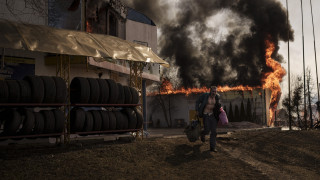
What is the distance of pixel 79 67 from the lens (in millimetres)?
16953

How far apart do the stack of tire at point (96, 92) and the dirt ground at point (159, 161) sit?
1514 mm

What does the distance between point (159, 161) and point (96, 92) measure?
11.0 ft

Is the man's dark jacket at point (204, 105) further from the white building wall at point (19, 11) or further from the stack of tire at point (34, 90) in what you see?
the white building wall at point (19, 11)

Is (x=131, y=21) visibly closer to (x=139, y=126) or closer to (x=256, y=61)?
(x=139, y=126)

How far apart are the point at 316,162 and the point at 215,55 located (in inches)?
1437

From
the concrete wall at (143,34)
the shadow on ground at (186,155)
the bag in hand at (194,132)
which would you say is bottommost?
the shadow on ground at (186,155)

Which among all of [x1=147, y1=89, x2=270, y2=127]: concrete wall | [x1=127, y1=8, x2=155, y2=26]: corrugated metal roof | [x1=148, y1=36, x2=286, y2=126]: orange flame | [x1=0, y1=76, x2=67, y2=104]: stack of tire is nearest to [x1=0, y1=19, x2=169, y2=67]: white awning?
[x1=0, y1=76, x2=67, y2=104]: stack of tire

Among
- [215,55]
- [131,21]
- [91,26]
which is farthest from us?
[215,55]

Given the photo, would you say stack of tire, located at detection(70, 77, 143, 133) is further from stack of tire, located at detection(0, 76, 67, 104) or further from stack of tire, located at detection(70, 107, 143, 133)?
stack of tire, located at detection(0, 76, 67, 104)

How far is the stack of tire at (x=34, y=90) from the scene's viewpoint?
9.15 m

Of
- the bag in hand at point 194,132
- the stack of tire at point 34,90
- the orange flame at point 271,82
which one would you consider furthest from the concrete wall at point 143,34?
the stack of tire at point 34,90

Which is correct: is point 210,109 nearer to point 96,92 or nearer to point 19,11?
point 96,92

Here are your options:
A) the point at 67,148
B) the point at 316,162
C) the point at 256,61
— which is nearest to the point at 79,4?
the point at 67,148

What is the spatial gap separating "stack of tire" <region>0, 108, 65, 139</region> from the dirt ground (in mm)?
500
